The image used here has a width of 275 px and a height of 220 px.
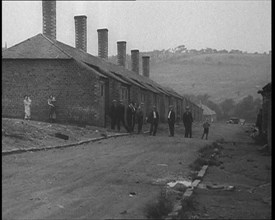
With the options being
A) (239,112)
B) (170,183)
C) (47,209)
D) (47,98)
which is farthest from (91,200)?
(239,112)

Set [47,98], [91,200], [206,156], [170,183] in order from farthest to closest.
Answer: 1. [47,98]
2. [206,156]
3. [170,183]
4. [91,200]

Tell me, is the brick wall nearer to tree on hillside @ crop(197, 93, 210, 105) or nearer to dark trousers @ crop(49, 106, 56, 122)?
dark trousers @ crop(49, 106, 56, 122)

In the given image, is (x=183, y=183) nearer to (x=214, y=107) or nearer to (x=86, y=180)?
(x=86, y=180)

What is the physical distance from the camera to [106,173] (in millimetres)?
9922

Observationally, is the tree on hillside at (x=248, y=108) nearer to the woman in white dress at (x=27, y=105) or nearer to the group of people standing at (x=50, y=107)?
the group of people standing at (x=50, y=107)

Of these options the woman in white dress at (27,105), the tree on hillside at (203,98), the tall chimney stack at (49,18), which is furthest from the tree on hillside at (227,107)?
the woman in white dress at (27,105)

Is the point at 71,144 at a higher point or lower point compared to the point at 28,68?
lower

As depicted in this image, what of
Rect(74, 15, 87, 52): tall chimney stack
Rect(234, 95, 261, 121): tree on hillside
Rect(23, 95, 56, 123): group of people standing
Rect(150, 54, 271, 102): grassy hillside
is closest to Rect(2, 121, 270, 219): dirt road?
Rect(23, 95, 56, 123): group of people standing

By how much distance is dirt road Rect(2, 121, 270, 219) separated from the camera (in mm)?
6648

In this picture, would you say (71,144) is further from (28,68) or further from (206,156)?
(28,68)

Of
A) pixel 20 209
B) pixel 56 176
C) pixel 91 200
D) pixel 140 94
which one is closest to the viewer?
pixel 20 209

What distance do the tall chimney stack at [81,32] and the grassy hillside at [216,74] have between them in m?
54.6

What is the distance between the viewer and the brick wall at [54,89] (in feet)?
80.7

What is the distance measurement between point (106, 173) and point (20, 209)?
3.46 meters
